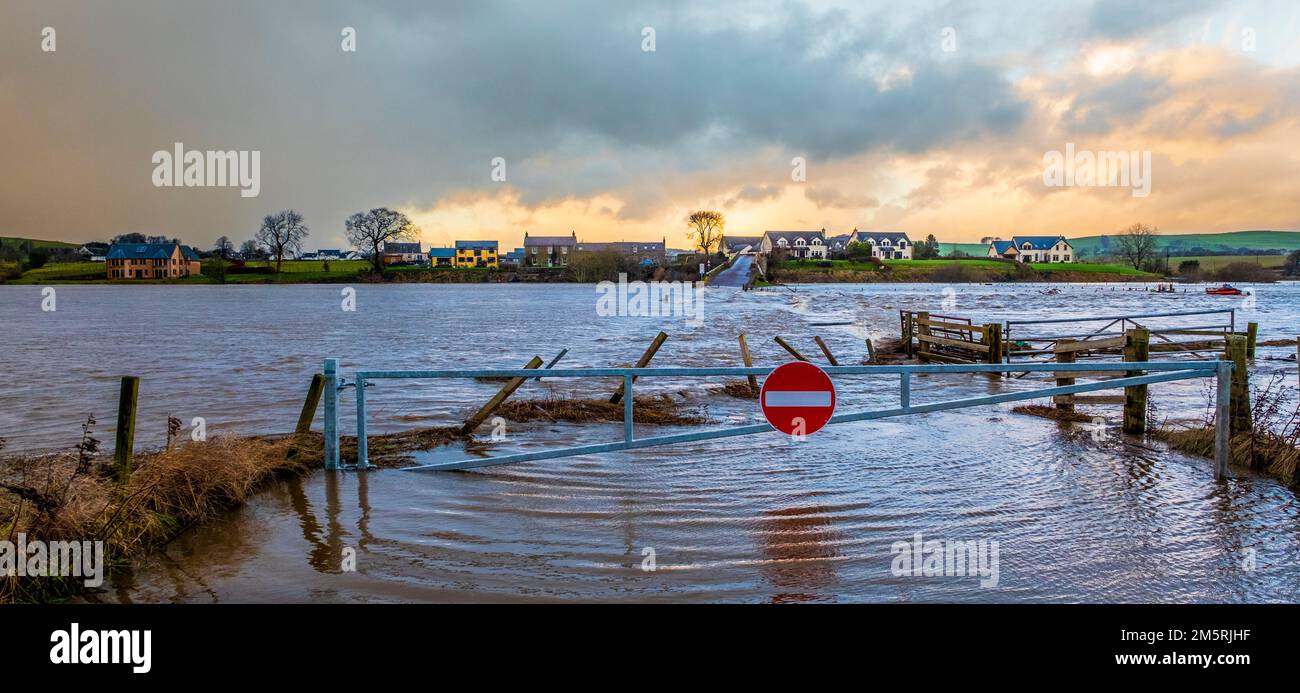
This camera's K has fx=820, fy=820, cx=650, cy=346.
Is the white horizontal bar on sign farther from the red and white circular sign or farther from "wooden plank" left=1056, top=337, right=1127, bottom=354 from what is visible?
"wooden plank" left=1056, top=337, right=1127, bottom=354

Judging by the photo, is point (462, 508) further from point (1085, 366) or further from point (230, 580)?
point (1085, 366)

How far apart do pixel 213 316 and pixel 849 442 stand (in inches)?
2622

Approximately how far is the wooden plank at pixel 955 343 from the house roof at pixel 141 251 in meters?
174

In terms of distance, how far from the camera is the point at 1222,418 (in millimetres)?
9805

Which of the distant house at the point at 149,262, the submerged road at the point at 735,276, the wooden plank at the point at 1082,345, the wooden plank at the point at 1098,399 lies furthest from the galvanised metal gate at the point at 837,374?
the distant house at the point at 149,262

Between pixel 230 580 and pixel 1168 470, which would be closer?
pixel 230 580

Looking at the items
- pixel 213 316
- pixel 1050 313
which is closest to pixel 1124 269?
pixel 1050 313

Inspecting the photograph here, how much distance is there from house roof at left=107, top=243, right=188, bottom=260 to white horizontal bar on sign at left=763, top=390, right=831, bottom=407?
A: 613 feet

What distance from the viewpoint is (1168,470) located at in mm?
11039

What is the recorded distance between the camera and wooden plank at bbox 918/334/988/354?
25961 millimetres

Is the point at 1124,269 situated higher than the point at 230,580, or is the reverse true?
the point at 1124,269

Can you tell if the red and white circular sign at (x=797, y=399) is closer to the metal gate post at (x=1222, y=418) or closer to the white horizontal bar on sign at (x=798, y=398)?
the white horizontal bar on sign at (x=798, y=398)

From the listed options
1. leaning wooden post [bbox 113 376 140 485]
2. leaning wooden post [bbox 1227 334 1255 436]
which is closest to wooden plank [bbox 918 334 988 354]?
leaning wooden post [bbox 1227 334 1255 436]
